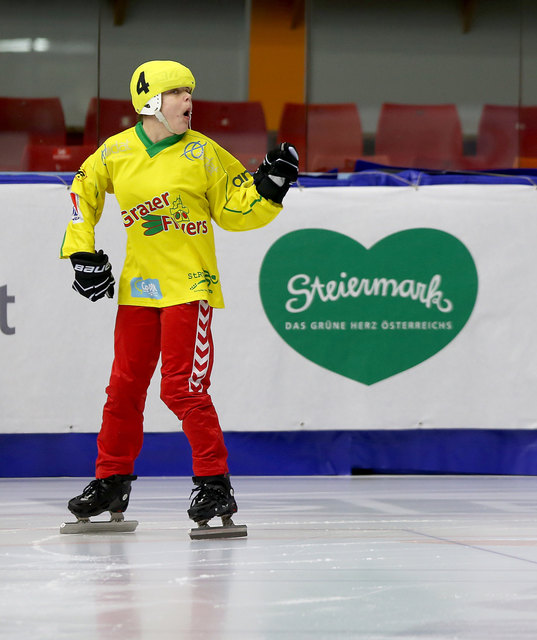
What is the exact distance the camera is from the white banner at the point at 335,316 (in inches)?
189

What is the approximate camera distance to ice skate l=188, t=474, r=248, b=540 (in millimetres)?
2879

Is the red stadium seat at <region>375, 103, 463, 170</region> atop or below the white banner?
atop

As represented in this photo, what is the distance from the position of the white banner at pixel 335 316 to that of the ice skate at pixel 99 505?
5.61ft

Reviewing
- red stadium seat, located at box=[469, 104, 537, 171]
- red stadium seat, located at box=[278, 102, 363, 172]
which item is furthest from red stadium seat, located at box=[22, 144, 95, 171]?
red stadium seat, located at box=[469, 104, 537, 171]

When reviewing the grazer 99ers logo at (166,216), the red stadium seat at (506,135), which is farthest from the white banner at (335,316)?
the red stadium seat at (506,135)

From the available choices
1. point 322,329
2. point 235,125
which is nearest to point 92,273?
point 322,329

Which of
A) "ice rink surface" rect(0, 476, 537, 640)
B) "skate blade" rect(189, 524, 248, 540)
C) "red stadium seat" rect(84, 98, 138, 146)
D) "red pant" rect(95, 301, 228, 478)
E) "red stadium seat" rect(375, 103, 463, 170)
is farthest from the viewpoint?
"red stadium seat" rect(375, 103, 463, 170)

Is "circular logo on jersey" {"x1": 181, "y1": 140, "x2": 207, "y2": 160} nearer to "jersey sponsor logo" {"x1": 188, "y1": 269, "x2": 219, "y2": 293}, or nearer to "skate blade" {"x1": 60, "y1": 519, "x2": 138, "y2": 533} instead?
"jersey sponsor logo" {"x1": 188, "y1": 269, "x2": 219, "y2": 293}

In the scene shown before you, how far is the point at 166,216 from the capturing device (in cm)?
303

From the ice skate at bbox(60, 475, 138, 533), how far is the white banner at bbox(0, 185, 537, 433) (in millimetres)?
1711

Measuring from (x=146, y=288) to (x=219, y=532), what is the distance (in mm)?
736

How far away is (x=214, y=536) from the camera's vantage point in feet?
9.39

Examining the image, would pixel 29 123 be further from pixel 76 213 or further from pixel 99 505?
pixel 99 505

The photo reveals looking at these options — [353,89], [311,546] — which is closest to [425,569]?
[311,546]
